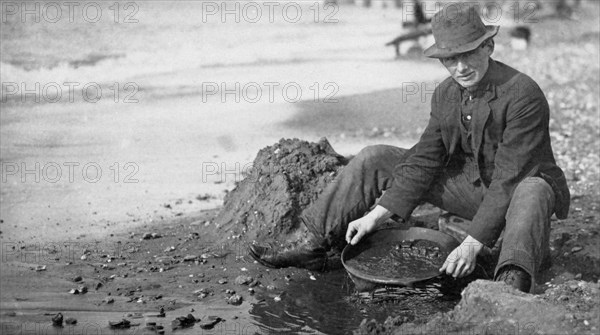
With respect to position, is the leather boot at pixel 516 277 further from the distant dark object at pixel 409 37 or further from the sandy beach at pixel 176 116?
the distant dark object at pixel 409 37

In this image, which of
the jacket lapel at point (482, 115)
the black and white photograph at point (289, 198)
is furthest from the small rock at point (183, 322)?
the jacket lapel at point (482, 115)

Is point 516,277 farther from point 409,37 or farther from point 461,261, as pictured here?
point 409,37

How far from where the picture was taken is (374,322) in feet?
13.4

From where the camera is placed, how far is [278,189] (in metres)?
5.72

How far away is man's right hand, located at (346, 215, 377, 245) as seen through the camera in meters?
4.86

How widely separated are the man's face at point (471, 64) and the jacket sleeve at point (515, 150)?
226mm

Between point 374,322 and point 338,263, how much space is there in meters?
1.21

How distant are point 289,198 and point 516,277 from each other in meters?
1.89

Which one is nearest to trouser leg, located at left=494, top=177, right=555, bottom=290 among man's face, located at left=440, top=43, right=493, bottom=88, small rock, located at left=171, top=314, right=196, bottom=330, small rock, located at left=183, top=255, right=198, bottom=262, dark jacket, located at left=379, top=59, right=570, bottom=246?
dark jacket, located at left=379, top=59, right=570, bottom=246

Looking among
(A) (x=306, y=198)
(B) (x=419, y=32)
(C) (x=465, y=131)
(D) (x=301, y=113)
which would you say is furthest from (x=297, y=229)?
(B) (x=419, y=32)

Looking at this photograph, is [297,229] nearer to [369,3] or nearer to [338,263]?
[338,263]

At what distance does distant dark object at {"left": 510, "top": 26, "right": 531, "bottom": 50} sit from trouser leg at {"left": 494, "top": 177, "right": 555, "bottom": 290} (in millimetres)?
10117

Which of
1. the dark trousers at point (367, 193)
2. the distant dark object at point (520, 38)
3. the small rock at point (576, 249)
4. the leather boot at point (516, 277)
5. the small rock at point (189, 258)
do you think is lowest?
the small rock at point (189, 258)

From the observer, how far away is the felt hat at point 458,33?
4438 mm
